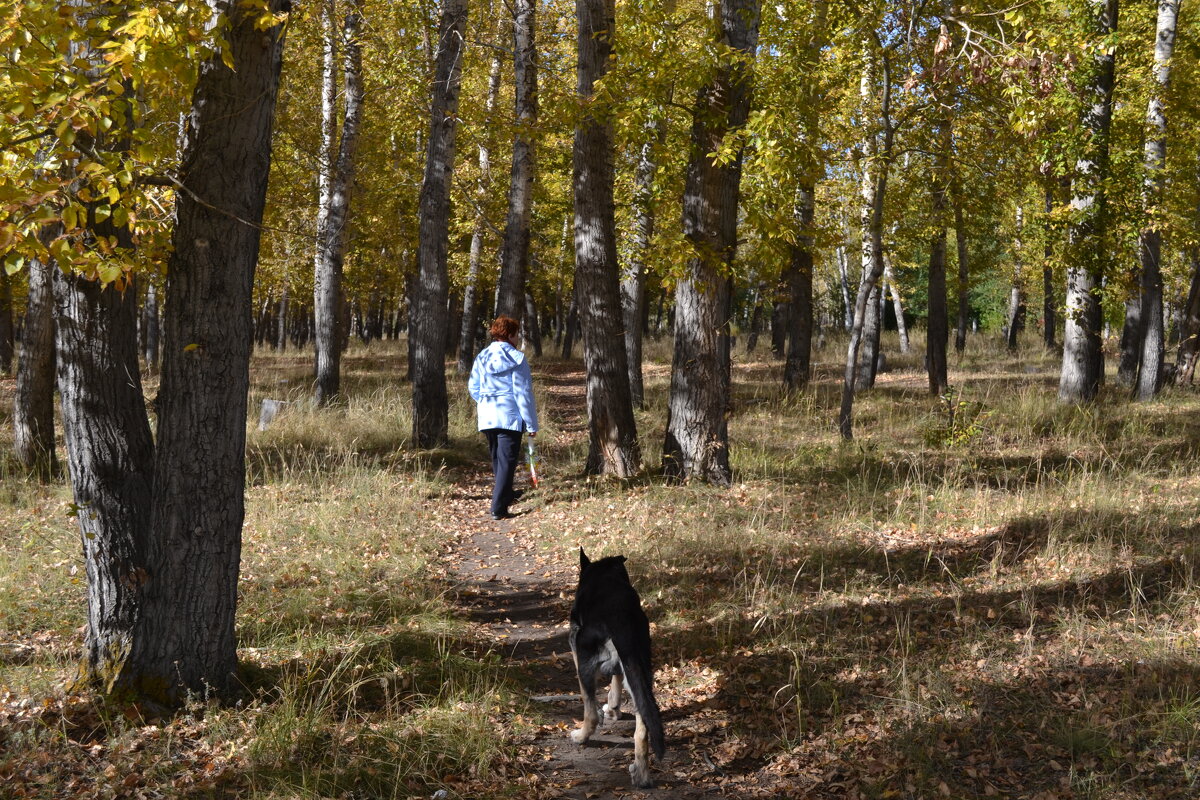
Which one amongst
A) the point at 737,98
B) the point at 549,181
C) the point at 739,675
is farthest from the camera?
the point at 549,181

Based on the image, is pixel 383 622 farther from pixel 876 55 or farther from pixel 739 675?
pixel 876 55

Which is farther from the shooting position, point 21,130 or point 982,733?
point 982,733

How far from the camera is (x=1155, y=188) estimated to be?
587 inches

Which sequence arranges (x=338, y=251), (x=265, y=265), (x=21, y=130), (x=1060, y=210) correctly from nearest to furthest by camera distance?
(x=21, y=130) → (x=1060, y=210) → (x=338, y=251) → (x=265, y=265)

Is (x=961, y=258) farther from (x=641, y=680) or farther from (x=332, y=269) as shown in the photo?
(x=641, y=680)

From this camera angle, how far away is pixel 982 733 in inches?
173

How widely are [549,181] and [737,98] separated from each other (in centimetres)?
1420

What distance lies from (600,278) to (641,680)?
6.78 meters

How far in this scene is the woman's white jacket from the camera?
902 centimetres

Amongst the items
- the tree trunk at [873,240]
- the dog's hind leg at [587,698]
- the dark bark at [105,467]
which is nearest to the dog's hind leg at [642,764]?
the dog's hind leg at [587,698]

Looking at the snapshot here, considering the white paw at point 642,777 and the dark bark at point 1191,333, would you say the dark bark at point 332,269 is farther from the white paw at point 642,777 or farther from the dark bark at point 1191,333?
the dark bark at point 1191,333

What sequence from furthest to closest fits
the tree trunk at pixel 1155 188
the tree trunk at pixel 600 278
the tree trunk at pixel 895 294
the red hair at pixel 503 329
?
the tree trunk at pixel 895 294 < the tree trunk at pixel 1155 188 < the tree trunk at pixel 600 278 < the red hair at pixel 503 329

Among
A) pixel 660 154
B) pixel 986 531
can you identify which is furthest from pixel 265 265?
pixel 986 531

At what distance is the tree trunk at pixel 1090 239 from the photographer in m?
12.2
